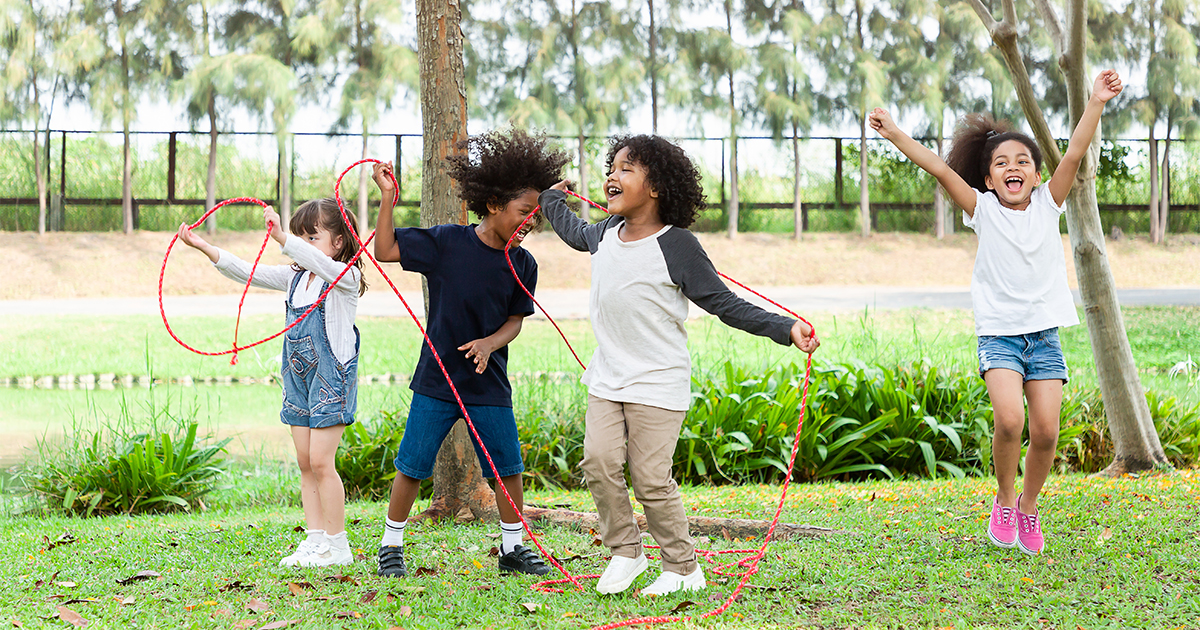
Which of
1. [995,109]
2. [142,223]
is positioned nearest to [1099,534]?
[995,109]

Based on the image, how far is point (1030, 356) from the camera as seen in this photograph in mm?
3072

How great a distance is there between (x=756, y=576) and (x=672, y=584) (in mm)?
353

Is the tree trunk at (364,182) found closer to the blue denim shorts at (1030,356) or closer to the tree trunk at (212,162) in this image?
the tree trunk at (212,162)

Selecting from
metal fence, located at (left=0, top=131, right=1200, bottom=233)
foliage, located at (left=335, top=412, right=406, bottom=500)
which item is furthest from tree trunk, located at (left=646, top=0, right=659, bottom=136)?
foliage, located at (left=335, top=412, right=406, bottom=500)

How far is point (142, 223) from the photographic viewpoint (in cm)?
1698

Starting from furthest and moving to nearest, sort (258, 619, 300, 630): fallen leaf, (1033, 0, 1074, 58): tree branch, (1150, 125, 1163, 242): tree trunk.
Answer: (1150, 125, 1163, 242): tree trunk < (1033, 0, 1074, 58): tree branch < (258, 619, 300, 630): fallen leaf

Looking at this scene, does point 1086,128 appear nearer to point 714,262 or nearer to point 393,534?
point 393,534

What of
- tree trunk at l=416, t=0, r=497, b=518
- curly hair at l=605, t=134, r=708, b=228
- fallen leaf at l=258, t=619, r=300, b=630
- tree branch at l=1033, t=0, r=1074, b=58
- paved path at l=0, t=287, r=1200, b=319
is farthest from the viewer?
paved path at l=0, t=287, r=1200, b=319

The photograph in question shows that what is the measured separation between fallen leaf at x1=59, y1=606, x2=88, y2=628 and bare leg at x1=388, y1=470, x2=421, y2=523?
88 centimetres

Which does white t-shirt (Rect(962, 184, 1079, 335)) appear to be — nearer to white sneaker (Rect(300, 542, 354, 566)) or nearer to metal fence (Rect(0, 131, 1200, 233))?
white sneaker (Rect(300, 542, 354, 566))

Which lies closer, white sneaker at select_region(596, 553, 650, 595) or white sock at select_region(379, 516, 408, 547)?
white sneaker at select_region(596, 553, 650, 595)

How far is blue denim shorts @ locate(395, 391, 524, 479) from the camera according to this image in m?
2.90

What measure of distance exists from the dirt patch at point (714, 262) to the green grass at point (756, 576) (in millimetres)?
11312

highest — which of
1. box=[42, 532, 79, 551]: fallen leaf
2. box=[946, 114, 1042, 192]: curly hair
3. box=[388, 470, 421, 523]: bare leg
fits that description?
box=[946, 114, 1042, 192]: curly hair
